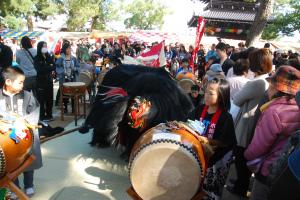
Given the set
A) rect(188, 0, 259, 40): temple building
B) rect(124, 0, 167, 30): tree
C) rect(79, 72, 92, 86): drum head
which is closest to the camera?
rect(79, 72, 92, 86): drum head

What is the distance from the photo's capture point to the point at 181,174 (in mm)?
2184

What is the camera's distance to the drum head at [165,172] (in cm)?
215

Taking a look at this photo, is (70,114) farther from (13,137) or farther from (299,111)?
(299,111)

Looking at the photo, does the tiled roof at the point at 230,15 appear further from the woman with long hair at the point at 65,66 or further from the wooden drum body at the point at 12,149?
the wooden drum body at the point at 12,149

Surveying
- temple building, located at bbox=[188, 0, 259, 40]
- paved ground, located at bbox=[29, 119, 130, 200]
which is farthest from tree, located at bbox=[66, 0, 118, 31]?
paved ground, located at bbox=[29, 119, 130, 200]

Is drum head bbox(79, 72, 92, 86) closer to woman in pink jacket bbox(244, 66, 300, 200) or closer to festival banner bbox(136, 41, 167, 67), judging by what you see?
festival banner bbox(136, 41, 167, 67)

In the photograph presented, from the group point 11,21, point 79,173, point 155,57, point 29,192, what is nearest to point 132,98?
point 79,173

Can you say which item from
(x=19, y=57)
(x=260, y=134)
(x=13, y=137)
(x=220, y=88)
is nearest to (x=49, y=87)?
(x=19, y=57)

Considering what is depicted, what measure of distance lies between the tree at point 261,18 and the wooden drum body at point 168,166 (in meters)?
6.34

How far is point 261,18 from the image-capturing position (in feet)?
25.2

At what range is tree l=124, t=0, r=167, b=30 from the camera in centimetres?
5134

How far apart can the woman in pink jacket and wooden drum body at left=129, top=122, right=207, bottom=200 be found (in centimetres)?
47

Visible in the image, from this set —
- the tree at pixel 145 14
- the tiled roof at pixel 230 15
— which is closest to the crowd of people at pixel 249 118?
the tiled roof at pixel 230 15

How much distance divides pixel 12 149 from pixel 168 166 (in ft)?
4.11
